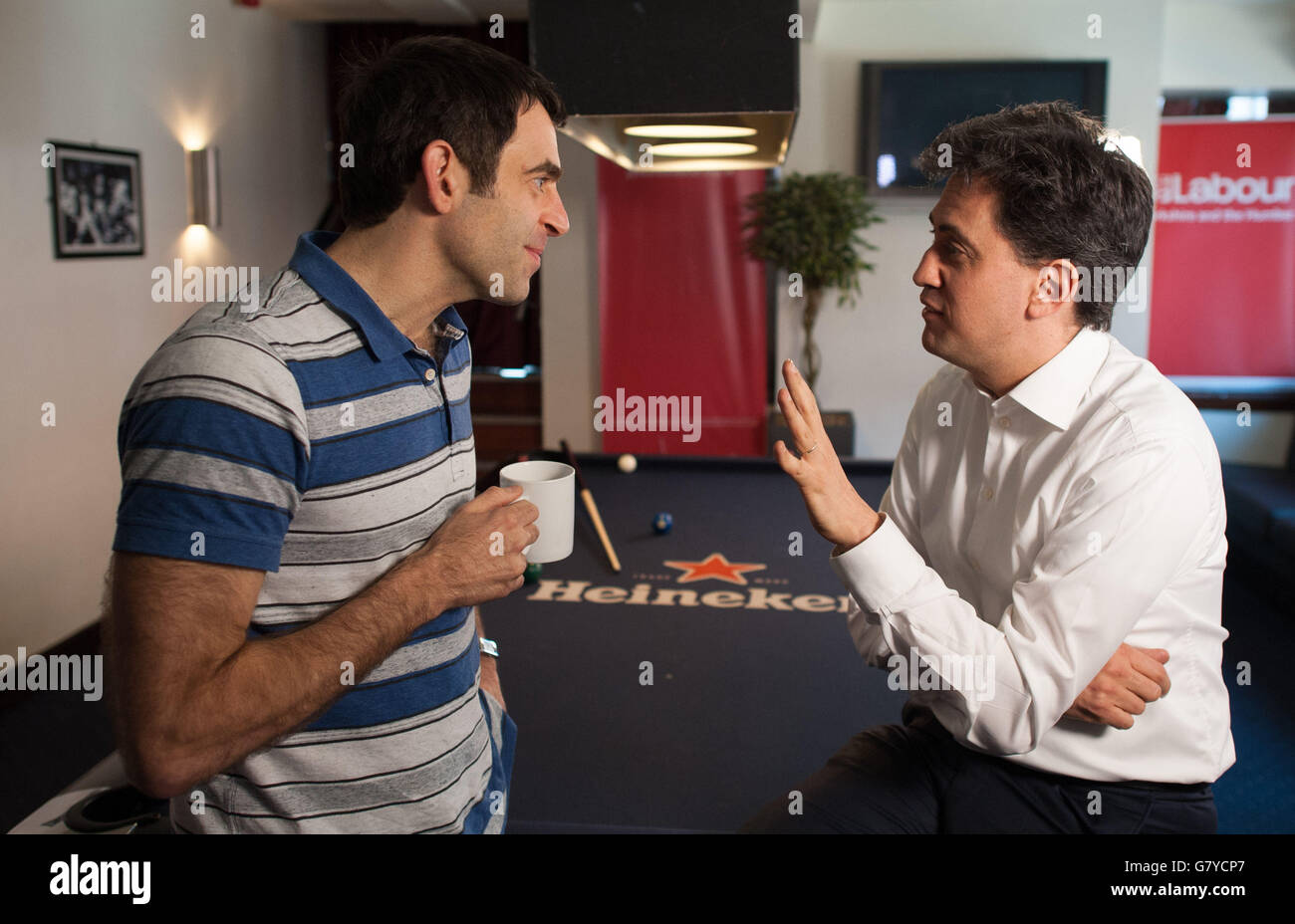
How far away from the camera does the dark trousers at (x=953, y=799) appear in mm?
1455

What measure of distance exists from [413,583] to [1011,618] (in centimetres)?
77

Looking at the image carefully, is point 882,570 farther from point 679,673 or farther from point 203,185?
point 203,185

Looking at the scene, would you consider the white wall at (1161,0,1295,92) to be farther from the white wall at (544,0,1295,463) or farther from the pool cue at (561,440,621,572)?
the pool cue at (561,440,621,572)

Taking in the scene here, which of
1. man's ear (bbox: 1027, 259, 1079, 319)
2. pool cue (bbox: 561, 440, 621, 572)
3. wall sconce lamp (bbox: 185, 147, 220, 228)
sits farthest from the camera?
wall sconce lamp (bbox: 185, 147, 220, 228)

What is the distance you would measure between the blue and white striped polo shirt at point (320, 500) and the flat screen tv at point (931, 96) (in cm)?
475

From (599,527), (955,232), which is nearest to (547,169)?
(955,232)

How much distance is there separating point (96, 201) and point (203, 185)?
0.82m

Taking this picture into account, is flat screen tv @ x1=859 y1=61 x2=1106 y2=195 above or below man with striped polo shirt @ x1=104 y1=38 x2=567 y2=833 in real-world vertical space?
above

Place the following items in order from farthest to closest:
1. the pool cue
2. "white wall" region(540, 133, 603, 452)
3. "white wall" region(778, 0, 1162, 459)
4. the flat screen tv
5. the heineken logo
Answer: "white wall" region(540, 133, 603, 452) → "white wall" region(778, 0, 1162, 459) → the flat screen tv → the pool cue → the heineken logo

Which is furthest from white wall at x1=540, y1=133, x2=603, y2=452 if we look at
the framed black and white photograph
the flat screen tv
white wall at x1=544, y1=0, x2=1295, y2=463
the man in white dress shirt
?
the man in white dress shirt

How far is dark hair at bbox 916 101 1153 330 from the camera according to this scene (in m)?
1.50

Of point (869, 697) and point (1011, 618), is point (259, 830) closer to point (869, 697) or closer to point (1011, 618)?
point (1011, 618)

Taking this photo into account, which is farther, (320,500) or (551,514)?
(551,514)

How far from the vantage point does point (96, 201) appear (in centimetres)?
414
